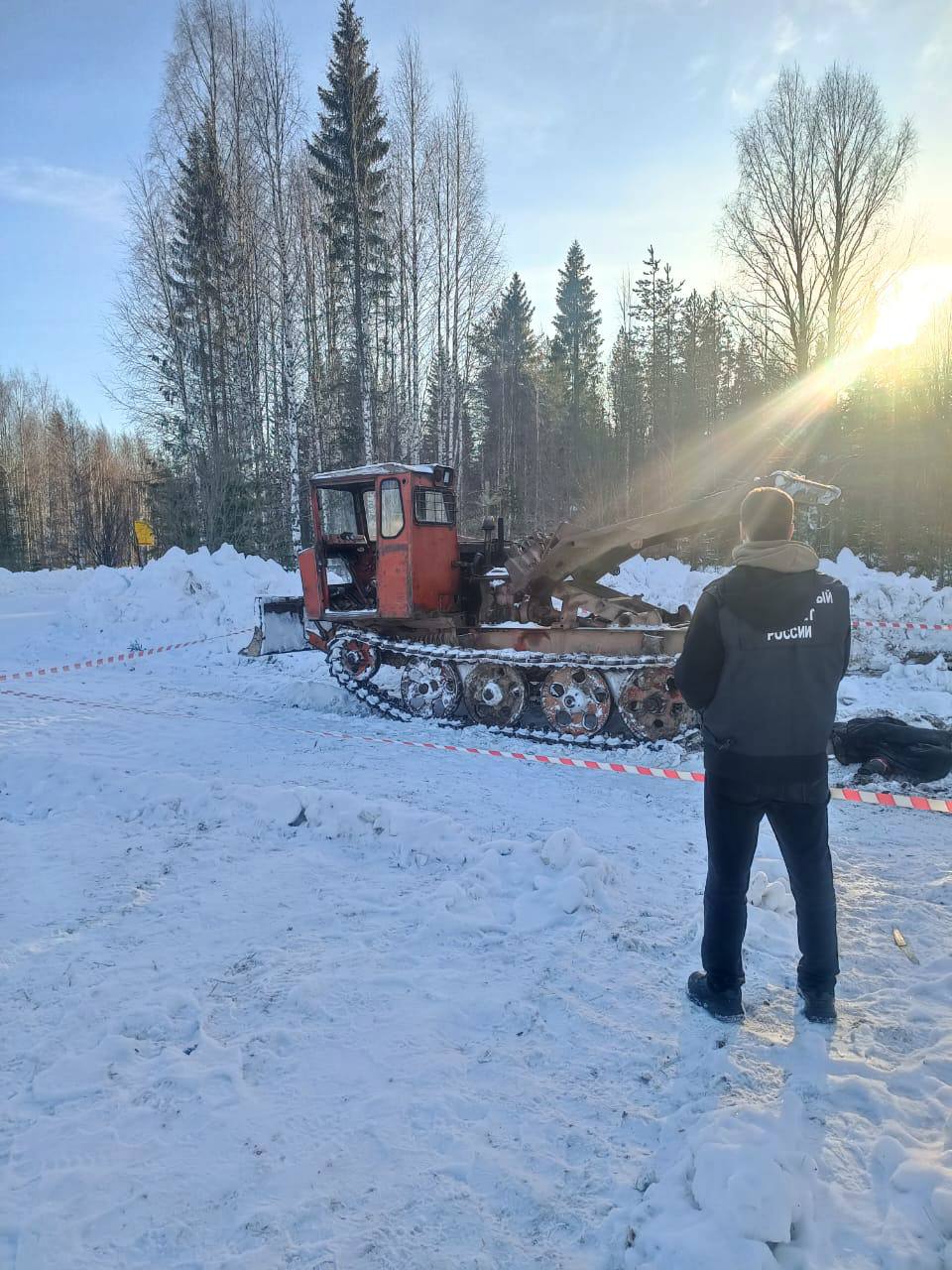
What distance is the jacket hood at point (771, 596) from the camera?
284 cm

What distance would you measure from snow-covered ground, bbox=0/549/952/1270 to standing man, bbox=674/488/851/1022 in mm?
292

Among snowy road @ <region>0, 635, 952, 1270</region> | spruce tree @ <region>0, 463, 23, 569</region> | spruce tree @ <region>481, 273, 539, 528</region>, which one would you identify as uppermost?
spruce tree @ <region>481, 273, 539, 528</region>

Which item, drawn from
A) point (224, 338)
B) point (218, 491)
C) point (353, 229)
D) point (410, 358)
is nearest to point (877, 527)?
point (410, 358)

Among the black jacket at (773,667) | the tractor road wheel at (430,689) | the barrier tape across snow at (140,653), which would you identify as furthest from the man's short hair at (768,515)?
the barrier tape across snow at (140,653)

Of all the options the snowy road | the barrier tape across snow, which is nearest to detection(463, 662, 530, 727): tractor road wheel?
the snowy road

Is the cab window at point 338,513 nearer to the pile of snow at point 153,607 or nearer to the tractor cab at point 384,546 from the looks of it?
the tractor cab at point 384,546

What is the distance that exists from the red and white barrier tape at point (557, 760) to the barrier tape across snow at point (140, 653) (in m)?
1.94

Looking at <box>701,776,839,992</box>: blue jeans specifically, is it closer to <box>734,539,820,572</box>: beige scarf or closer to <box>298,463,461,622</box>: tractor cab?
<box>734,539,820,572</box>: beige scarf

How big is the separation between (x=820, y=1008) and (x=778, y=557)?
1757mm

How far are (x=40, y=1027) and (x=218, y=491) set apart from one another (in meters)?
18.3

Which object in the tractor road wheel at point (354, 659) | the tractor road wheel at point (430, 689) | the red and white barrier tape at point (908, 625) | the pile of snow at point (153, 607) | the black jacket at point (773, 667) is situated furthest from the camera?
the pile of snow at point (153, 607)

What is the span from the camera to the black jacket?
284 cm

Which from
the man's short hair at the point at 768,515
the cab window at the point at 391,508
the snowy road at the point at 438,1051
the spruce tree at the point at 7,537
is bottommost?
the snowy road at the point at 438,1051

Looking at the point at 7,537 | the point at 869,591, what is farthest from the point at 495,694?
the point at 7,537
